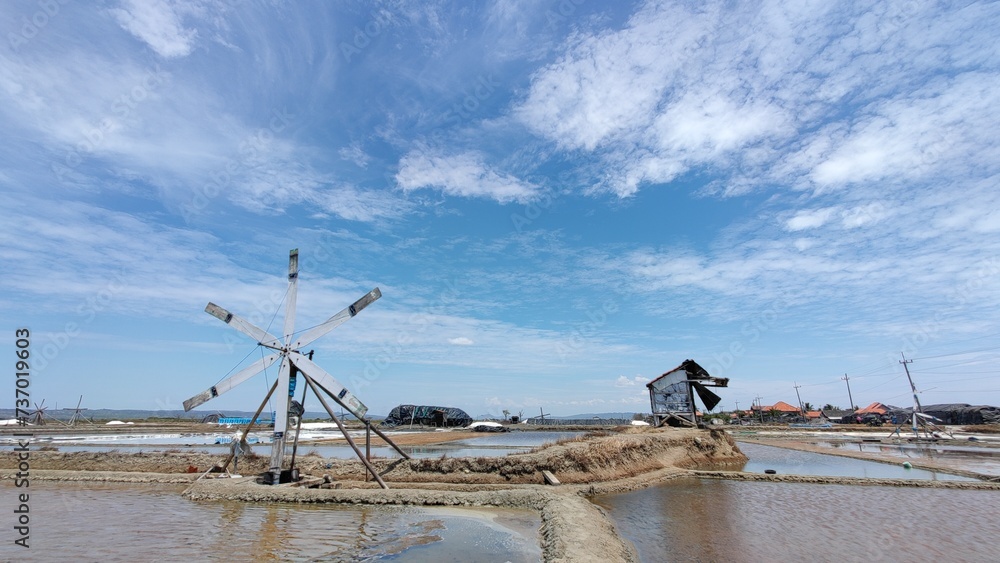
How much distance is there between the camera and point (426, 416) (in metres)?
97.6

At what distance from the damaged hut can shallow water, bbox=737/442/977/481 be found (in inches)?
214

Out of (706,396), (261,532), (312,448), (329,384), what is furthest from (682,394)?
(312,448)

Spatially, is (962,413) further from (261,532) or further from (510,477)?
(261,532)

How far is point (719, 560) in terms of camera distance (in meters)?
11.4

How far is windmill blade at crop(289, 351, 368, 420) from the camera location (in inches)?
758

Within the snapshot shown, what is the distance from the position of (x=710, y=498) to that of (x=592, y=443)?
22.4ft

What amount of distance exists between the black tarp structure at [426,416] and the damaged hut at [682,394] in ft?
212

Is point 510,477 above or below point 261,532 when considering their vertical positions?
above

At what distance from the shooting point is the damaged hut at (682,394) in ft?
123

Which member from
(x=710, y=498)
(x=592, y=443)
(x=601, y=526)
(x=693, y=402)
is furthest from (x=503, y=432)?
(x=601, y=526)

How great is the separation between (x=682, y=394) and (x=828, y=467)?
11.3 m

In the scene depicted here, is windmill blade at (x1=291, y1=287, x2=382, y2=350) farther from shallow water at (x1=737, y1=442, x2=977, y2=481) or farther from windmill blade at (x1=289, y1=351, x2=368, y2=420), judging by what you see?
shallow water at (x1=737, y1=442, x2=977, y2=481)

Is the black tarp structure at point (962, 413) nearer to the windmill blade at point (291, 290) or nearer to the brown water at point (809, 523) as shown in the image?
the brown water at point (809, 523)

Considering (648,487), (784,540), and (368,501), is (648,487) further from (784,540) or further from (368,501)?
(368,501)
